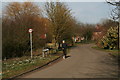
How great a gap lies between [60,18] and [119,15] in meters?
21.2

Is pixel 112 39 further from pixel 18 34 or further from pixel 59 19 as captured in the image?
pixel 18 34

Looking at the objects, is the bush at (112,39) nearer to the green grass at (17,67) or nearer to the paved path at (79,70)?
the paved path at (79,70)

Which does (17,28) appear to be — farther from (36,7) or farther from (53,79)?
(36,7)

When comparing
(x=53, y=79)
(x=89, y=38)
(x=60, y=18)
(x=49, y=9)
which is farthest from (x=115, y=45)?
(x=89, y=38)

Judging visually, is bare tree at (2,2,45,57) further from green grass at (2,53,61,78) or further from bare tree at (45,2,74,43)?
bare tree at (45,2,74,43)

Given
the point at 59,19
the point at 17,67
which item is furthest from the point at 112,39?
the point at 17,67

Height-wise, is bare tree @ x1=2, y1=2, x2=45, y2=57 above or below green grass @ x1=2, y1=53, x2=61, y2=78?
above

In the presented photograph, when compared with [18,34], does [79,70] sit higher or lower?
Answer: lower

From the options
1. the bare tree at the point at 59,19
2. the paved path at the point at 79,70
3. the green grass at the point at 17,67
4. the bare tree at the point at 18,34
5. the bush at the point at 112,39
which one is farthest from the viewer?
the bare tree at the point at 59,19

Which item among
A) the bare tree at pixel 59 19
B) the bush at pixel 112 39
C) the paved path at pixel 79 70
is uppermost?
the bare tree at pixel 59 19

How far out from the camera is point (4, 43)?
1880 cm

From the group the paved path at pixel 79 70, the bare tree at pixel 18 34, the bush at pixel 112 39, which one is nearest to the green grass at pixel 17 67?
the paved path at pixel 79 70

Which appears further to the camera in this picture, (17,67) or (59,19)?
(59,19)

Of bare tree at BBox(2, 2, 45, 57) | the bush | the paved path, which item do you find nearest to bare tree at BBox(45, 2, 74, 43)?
the bush
